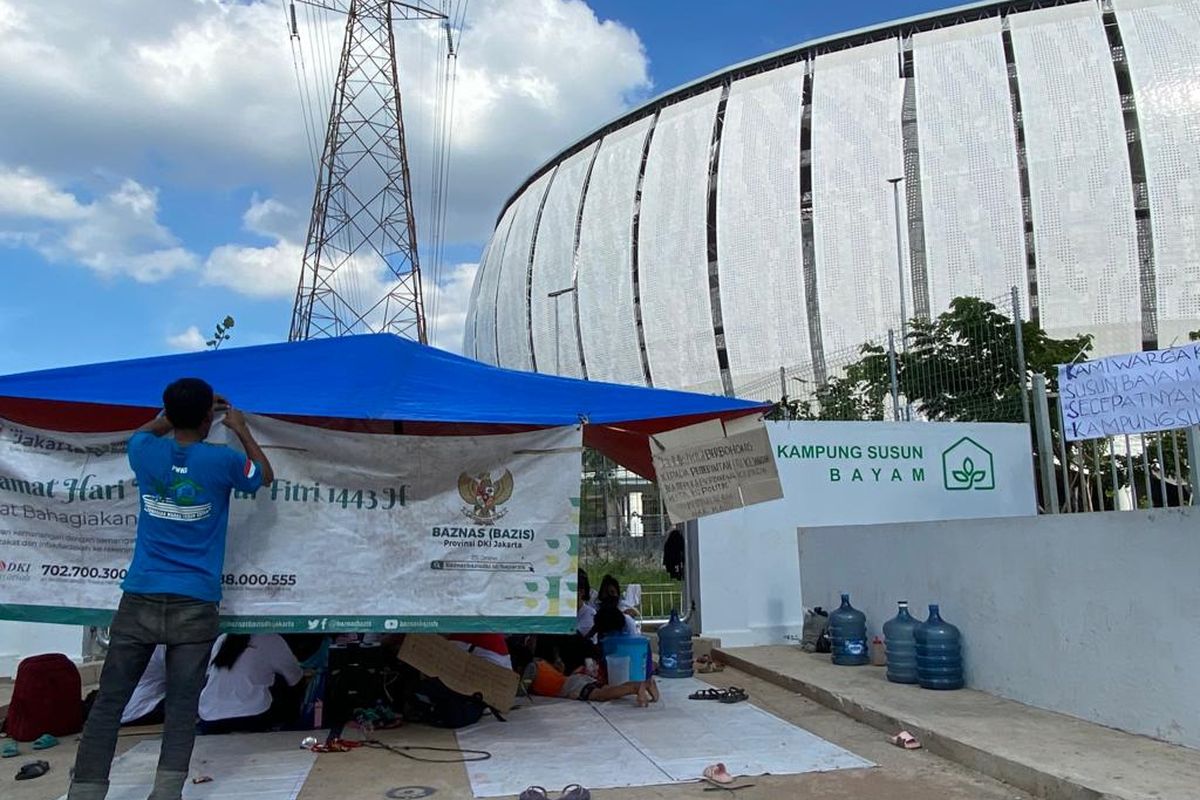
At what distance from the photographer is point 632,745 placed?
21.0 feet

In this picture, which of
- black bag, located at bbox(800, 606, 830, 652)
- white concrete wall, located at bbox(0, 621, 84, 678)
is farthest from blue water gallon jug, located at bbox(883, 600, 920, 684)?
white concrete wall, located at bbox(0, 621, 84, 678)

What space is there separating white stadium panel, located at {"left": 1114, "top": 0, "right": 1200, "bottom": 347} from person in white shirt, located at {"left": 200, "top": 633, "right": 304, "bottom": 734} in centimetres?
3987

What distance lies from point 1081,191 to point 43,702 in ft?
142

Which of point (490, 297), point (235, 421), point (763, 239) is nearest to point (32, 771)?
point (235, 421)

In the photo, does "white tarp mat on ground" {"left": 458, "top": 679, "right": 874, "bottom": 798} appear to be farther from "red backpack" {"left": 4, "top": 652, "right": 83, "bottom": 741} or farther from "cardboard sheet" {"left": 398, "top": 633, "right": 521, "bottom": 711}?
"red backpack" {"left": 4, "top": 652, "right": 83, "bottom": 741}

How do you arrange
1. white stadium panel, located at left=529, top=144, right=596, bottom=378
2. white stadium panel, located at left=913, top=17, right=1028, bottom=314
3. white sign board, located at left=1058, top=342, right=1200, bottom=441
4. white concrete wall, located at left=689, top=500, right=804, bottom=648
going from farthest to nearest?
white stadium panel, located at left=529, top=144, right=596, bottom=378
white stadium panel, located at left=913, top=17, right=1028, bottom=314
white concrete wall, located at left=689, top=500, right=804, bottom=648
white sign board, located at left=1058, top=342, right=1200, bottom=441

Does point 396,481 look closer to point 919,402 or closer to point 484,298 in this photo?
point 919,402

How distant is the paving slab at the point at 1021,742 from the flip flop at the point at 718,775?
1568 millimetres

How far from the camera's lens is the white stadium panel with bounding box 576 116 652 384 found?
172 ft

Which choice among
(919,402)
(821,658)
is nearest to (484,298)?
(919,402)

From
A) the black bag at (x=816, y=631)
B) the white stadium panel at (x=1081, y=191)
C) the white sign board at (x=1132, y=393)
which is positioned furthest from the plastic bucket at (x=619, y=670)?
the white stadium panel at (x=1081, y=191)

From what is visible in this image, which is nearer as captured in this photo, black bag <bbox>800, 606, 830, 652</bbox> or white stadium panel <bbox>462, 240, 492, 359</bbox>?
black bag <bbox>800, 606, 830, 652</bbox>

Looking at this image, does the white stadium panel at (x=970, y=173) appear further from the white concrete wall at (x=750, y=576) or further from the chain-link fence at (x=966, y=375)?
the white concrete wall at (x=750, y=576)

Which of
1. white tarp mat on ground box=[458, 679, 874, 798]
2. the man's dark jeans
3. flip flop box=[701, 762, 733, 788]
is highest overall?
the man's dark jeans
